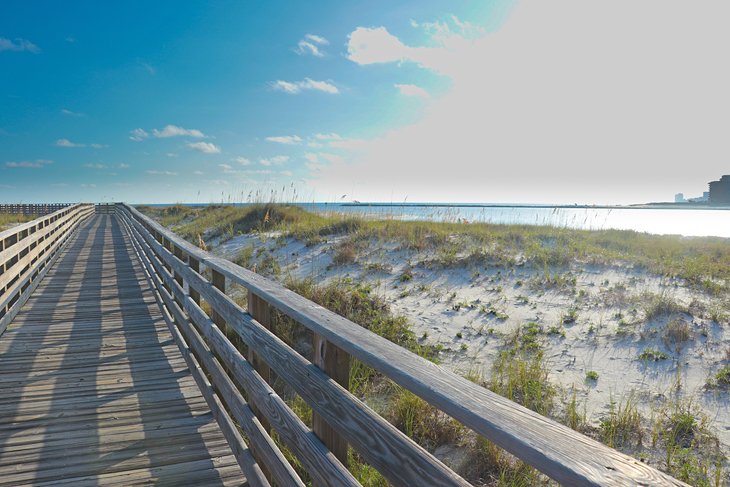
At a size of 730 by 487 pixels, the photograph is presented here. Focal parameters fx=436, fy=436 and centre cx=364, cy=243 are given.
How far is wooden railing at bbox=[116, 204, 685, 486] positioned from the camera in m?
0.92

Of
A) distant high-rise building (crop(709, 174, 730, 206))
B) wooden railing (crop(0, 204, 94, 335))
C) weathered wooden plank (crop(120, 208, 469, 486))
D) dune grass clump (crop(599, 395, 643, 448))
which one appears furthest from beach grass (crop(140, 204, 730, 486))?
distant high-rise building (crop(709, 174, 730, 206))

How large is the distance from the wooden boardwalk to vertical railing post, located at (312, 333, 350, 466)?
1.31m

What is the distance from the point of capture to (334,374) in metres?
1.82

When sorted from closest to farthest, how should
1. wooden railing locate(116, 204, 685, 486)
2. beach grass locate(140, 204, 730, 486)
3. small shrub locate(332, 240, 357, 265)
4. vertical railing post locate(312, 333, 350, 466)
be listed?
wooden railing locate(116, 204, 685, 486) → vertical railing post locate(312, 333, 350, 466) → beach grass locate(140, 204, 730, 486) → small shrub locate(332, 240, 357, 265)

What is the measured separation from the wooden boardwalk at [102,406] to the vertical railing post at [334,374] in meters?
1.31

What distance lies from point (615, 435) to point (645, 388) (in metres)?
1.20

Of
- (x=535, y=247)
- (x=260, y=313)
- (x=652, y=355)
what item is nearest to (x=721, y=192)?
(x=535, y=247)

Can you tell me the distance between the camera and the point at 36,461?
2938mm

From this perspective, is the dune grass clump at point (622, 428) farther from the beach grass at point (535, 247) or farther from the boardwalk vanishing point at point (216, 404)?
the beach grass at point (535, 247)

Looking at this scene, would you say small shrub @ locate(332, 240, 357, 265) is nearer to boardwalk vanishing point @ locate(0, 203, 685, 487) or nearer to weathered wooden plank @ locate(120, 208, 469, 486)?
boardwalk vanishing point @ locate(0, 203, 685, 487)

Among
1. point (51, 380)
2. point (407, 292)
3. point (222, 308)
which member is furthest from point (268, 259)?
point (222, 308)

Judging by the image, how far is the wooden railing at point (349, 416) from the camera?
3.02 ft

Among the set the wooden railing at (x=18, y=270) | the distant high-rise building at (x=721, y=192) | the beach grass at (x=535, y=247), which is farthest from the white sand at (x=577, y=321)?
the distant high-rise building at (x=721, y=192)

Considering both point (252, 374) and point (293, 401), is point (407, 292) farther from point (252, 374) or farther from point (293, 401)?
point (252, 374)
